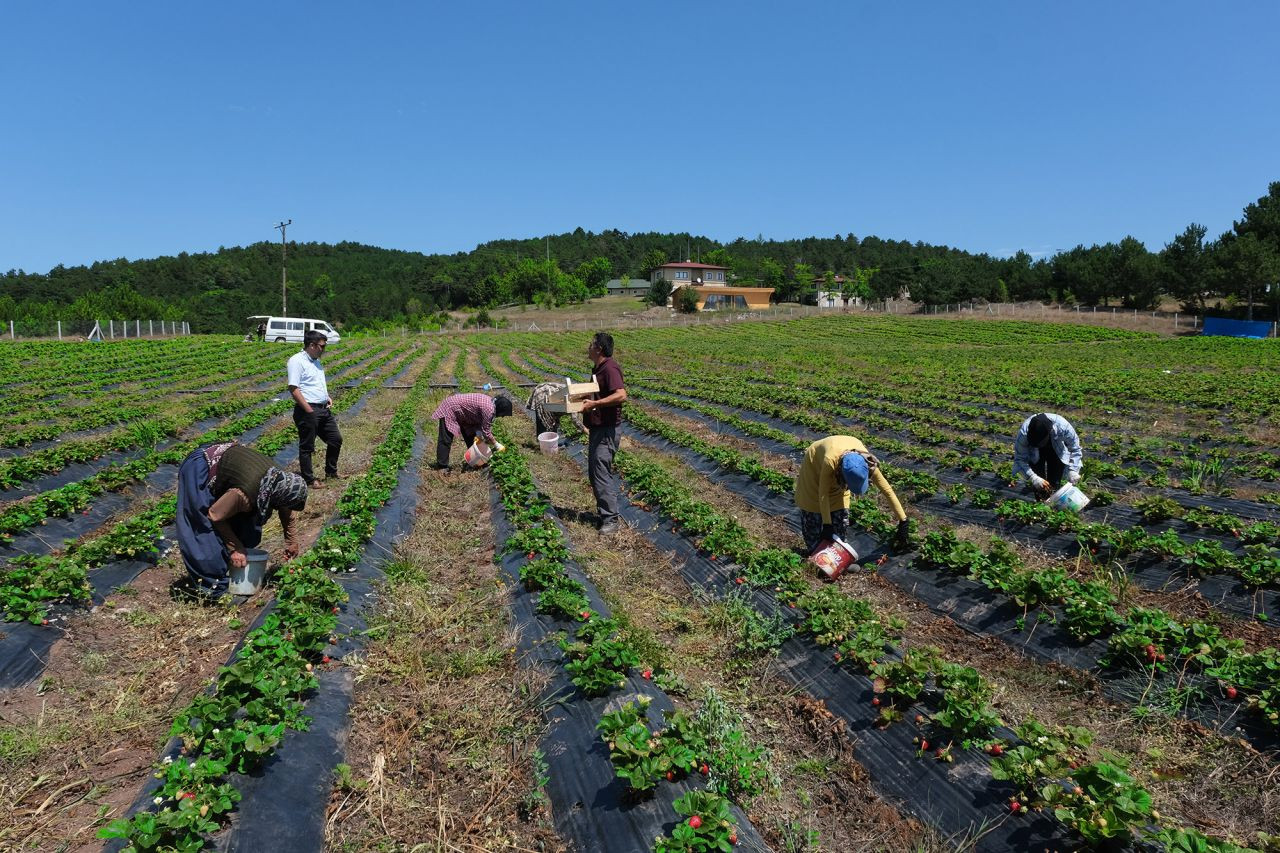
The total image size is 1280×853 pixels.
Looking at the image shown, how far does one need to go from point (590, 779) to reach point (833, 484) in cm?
343

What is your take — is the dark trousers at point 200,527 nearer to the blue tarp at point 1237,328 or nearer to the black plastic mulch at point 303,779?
the black plastic mulch at point 303,779

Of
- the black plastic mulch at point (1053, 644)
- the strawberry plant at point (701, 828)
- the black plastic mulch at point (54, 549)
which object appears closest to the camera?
the strawberry plant at point (701, 828)

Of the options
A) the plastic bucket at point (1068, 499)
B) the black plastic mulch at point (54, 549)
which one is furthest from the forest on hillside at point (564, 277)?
the plastic bucket at point (1068, 499)

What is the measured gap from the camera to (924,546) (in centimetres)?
616

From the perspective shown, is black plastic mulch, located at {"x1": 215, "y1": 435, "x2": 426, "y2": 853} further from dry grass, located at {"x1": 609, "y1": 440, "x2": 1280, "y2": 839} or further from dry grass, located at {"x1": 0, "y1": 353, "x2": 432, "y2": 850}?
dry grass, located at {"x1": 609, "y1": 440, "x2": 1280, "y2": 839}

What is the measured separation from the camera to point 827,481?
234 inches

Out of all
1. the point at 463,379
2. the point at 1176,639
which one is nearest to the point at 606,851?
the point at 1176,639

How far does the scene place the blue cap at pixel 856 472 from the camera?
537 cm

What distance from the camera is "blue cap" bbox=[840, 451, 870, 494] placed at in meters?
5.37

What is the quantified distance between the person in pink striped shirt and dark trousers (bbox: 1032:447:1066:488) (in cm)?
664

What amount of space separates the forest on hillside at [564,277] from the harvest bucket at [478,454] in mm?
55062

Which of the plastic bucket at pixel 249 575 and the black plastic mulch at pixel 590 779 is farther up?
the plastic bucket at pixel 249 575

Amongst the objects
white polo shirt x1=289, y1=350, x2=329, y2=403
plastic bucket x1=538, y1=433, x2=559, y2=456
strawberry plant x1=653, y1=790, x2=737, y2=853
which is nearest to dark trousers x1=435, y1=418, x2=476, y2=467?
plastic bucket x1=538, y1=433, x2=559, y2=456

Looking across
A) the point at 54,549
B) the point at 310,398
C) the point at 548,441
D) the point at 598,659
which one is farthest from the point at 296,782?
the point at 548,441
